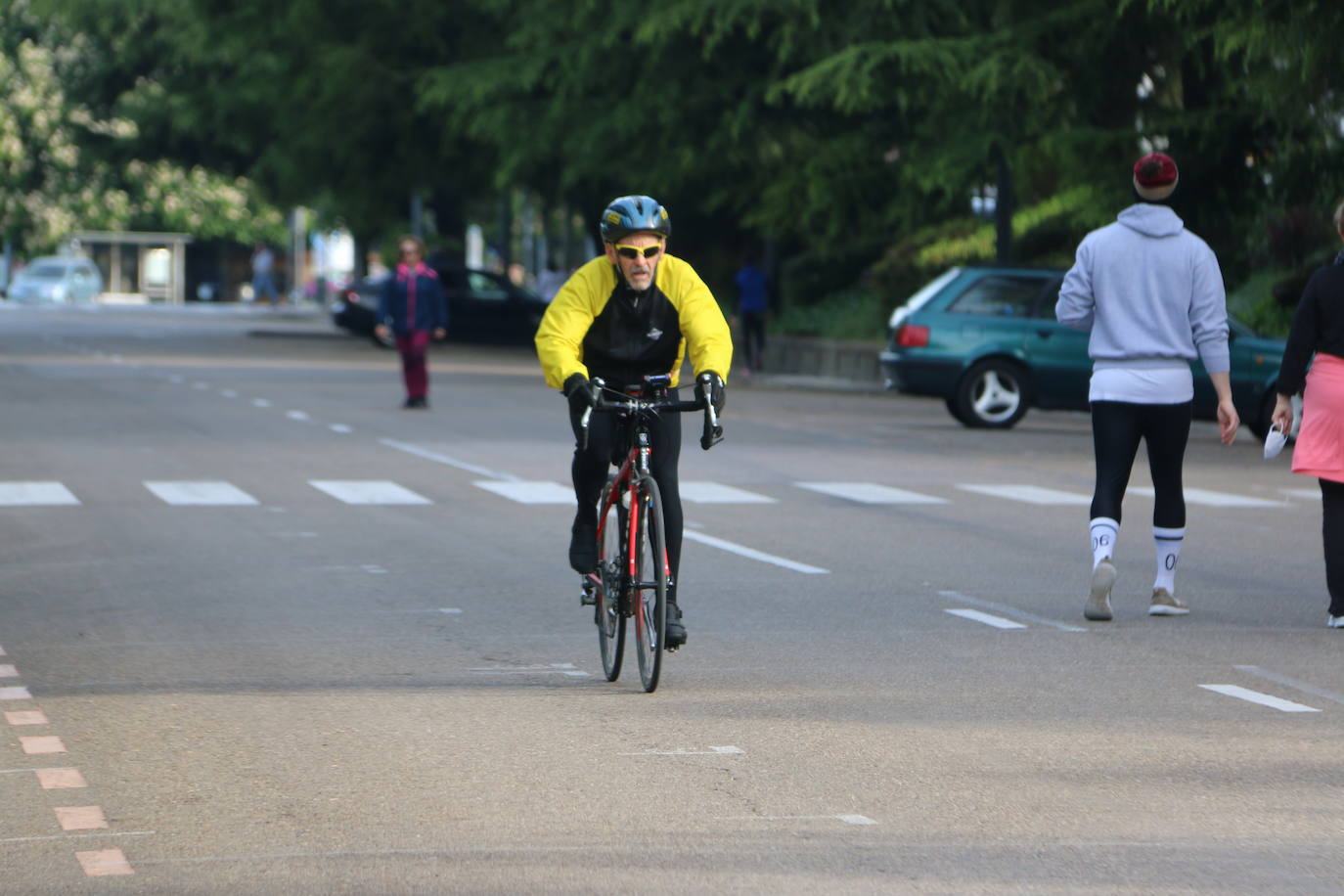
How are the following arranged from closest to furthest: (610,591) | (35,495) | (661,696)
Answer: (661,696)
(610,591)
(35,495)

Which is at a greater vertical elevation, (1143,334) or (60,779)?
(1143,334)

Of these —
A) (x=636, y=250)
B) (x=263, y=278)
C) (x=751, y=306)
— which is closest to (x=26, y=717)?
(x=636, y=250)

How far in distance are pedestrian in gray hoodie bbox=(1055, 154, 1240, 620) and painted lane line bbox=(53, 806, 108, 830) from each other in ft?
16.1

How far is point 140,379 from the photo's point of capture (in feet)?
101

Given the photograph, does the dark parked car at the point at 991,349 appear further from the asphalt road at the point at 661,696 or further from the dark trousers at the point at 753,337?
the dark trousers at the point at 753,337

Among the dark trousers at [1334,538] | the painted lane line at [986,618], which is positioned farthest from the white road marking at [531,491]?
the dark trousers at [1334,538]

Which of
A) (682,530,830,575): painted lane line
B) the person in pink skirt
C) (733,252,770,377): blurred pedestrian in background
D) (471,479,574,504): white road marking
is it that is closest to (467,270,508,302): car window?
(733,252,770,377): blurred pedestrian in background

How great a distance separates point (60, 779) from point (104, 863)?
3.55 feet

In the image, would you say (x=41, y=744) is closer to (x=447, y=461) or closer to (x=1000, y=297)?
(x=447, y=461)

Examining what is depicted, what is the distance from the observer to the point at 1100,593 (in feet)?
33.3

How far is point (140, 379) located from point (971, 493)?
1642 cm

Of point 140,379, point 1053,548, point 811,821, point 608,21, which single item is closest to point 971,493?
point 1053,548

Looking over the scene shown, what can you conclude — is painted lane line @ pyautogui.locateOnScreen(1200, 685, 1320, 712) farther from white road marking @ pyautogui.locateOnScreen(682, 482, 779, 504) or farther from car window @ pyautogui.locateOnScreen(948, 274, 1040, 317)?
car window @ pyautogui.locateOnScreen(948, 274, 1040, 317)

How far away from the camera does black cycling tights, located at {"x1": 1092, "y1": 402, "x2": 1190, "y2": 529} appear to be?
10109mm
